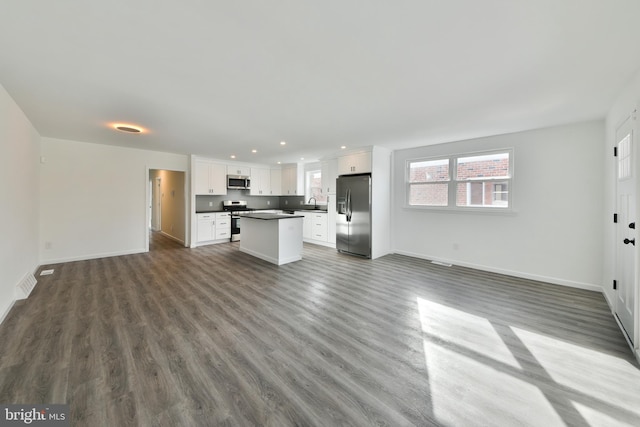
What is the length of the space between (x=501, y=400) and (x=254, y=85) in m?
3.29

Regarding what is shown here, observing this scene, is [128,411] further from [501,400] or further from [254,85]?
[254,85]

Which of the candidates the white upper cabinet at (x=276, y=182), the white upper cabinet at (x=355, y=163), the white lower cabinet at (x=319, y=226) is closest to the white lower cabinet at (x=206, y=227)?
the white upper cabinet at (x=276, y=182)

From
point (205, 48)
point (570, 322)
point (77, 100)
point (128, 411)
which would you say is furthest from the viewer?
point (77, 100)

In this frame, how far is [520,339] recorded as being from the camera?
2316 millimetres

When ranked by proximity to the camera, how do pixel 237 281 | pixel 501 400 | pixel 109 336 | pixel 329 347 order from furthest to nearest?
pixel 237 281 → pixel 109 336 → pixel 329 347 → pixel 501 400

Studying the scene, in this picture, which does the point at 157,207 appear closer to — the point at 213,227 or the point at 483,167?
the point at 213,227

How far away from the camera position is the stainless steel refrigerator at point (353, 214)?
536 centimetres

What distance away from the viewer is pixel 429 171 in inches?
207

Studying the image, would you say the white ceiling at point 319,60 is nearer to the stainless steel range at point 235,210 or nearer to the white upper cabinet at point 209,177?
the white upper cabinet at point 209,177

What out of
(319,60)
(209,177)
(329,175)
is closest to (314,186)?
(329,175)

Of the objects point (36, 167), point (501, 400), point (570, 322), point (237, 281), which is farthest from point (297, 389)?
point (36, 167)

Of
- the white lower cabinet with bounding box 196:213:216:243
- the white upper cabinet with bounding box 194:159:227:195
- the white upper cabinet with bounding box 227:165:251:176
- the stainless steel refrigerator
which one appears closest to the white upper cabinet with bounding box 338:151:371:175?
the stainless steel refrigerator

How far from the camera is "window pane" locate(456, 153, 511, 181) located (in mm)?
4297

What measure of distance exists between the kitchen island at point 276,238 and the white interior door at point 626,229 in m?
4.47
